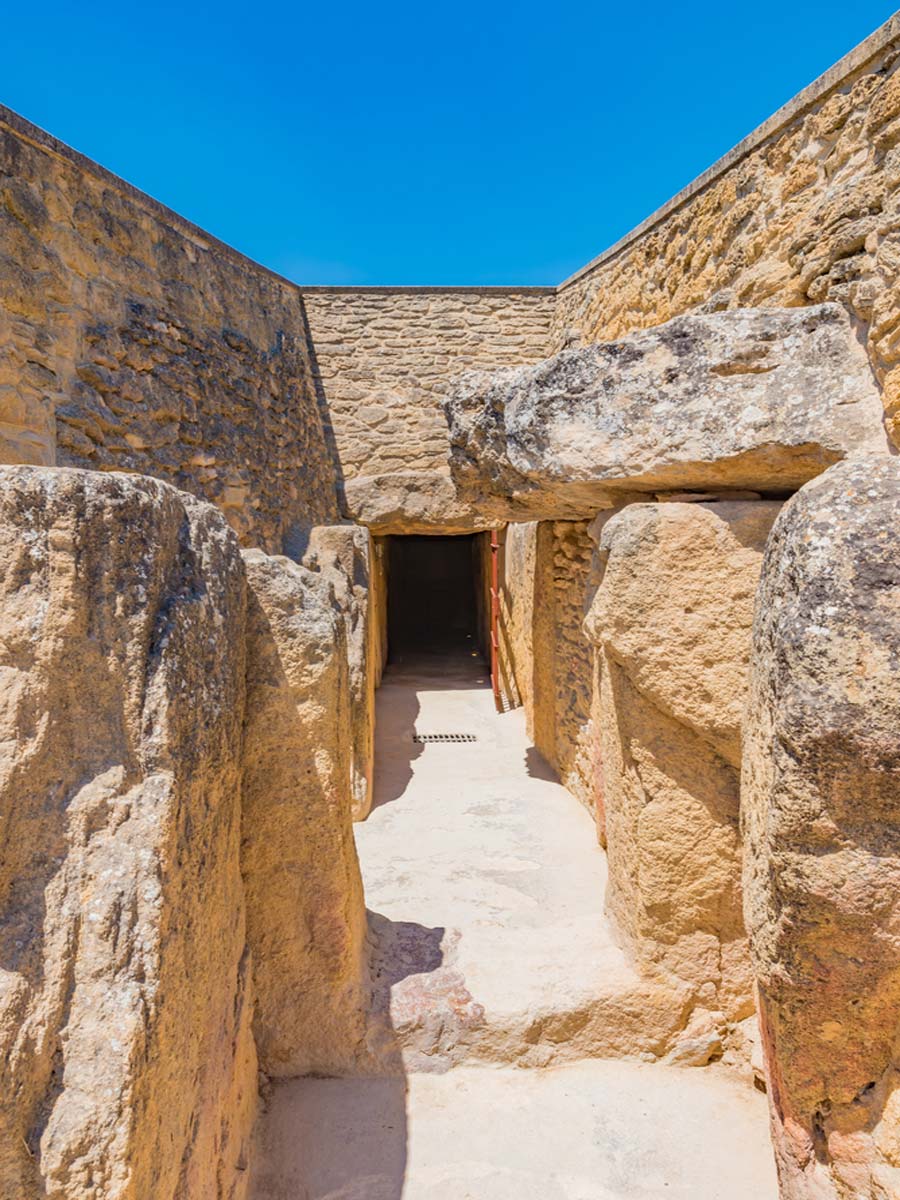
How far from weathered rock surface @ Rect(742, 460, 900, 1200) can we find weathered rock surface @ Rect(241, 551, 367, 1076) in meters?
1.17

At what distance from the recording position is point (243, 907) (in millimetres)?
1990

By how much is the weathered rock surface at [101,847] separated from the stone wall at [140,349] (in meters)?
2.96

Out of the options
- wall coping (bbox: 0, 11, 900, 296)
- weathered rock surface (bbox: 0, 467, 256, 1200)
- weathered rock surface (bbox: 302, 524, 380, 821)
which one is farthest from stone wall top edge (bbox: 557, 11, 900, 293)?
weathered rock surface (bbox: 302, 524, 380, 821)

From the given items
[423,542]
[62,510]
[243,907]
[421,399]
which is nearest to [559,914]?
[243,907]

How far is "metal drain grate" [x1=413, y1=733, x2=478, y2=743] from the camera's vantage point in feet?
21.0

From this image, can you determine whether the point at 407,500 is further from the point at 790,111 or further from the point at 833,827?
the point at 833,827

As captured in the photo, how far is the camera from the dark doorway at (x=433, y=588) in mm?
12562

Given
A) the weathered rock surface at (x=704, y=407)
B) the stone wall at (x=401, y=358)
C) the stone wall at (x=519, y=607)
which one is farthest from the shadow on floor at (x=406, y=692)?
the weathered rock surface at (x=704, y=407)

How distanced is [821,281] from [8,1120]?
3.24 meters

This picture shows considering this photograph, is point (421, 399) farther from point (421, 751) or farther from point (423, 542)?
point (423, 542)

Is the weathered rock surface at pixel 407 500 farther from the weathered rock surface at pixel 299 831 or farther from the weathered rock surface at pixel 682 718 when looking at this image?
the weathered rock surface at pixel 299 831

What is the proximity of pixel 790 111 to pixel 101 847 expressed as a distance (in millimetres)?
3761

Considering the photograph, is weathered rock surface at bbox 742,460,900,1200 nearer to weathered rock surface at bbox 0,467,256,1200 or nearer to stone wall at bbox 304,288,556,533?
weathered rock surface at bbox 0,467,256,1200

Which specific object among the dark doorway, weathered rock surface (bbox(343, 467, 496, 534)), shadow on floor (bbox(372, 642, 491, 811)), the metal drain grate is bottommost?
the metal drain grate
